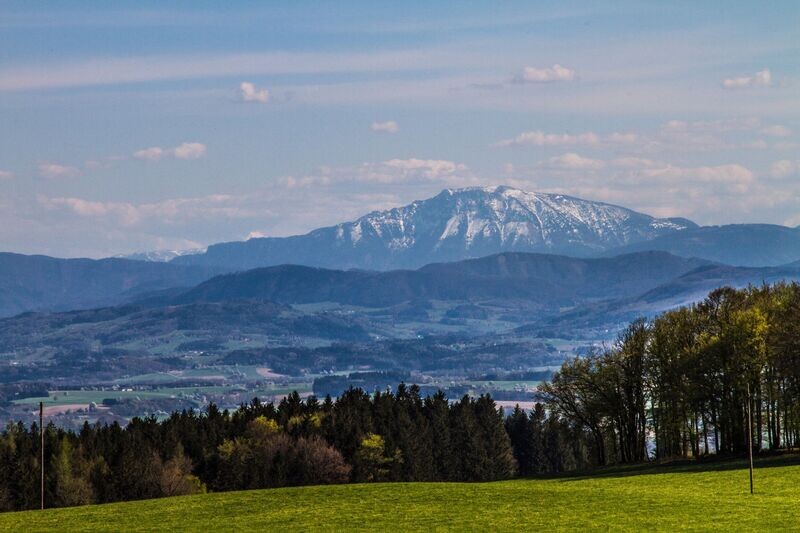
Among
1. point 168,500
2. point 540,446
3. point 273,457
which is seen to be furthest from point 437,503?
point 540,446

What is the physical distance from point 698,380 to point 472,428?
2242 inches

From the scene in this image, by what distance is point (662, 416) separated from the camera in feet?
394

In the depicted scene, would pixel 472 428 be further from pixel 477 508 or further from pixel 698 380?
pixel 477 508

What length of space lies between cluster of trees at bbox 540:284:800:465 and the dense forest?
153 millimetres

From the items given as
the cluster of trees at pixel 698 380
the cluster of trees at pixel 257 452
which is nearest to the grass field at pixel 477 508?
the cluster of trees at pixel 698 380

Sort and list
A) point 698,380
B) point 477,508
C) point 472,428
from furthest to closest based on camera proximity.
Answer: point 472,428
point 698,380
point 477,508

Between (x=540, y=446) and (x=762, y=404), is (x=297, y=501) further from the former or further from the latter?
(x=540, y=446)

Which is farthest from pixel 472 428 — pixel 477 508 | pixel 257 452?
pixel 477 508

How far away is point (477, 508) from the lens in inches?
2785

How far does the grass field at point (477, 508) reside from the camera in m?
62.6

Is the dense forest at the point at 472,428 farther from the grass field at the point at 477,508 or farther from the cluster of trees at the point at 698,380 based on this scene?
the grass field at the point at 477,508

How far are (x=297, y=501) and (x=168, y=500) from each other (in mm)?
10709

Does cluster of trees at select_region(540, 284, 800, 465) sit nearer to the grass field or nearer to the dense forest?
the dense forest

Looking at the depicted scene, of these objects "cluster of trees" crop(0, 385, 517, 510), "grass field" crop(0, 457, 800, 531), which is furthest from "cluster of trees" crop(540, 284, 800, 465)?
"cluster of trees" crop(0, 385, 517, 510)
